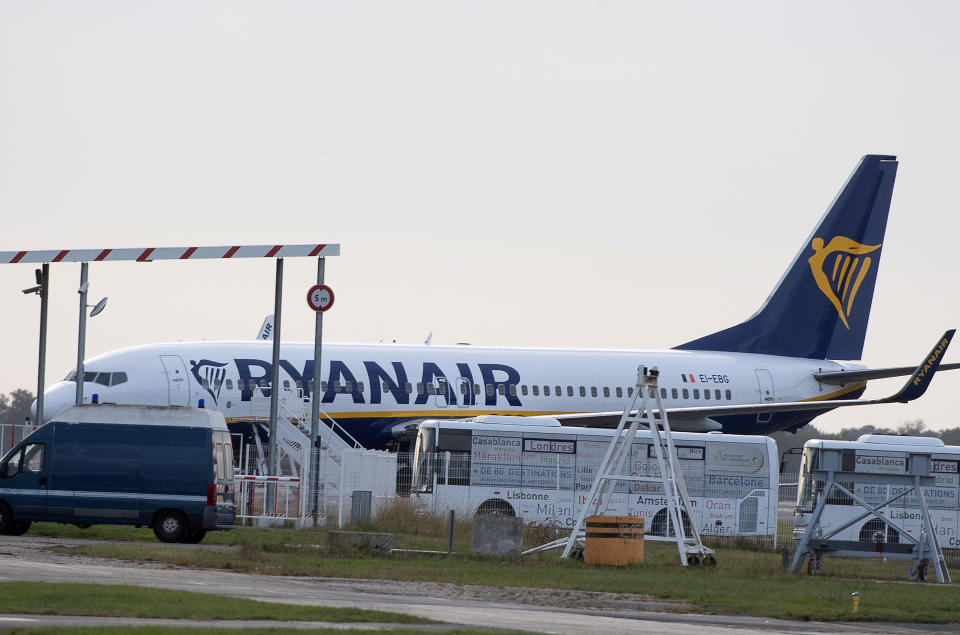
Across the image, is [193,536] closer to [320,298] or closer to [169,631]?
[320,298]

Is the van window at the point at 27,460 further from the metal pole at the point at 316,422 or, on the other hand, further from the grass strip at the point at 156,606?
the grass strip at the point at 156,606

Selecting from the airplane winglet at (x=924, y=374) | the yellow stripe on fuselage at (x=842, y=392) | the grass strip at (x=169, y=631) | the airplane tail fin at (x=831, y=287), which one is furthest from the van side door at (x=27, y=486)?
the yellow stripe on fuselage at (x=842, y=392)

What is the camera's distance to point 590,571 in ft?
76.2

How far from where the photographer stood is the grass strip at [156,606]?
15.2m

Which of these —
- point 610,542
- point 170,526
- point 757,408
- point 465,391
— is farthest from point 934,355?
point 170,526

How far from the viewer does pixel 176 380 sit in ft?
134

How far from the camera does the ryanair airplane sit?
41.2 metres

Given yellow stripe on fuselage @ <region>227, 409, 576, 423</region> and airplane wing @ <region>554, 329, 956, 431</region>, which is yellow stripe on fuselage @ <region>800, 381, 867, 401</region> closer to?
airplane wing @ <region>554, 329, 956, 431</region>

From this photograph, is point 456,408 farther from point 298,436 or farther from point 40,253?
point 40,253

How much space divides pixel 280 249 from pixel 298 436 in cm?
683

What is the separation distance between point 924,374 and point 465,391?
44.0 feet

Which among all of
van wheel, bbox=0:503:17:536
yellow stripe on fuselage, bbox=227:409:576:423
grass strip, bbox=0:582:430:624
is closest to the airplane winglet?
yellow stripe on fuselage, bbox=227:409:576:423

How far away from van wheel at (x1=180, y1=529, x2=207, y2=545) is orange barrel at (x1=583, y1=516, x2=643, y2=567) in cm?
756

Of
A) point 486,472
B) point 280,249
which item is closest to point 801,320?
point 486,472
